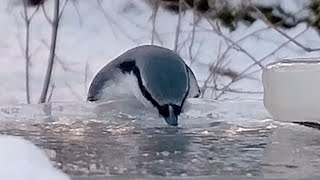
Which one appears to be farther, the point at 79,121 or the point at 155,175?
the point at 79,121

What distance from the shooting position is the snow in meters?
0.34

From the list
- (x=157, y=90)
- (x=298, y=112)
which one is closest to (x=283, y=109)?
(x=298, y=112)

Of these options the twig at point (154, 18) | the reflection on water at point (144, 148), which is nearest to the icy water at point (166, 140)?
the reflection on water at point (144, 148)

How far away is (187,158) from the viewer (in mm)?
490

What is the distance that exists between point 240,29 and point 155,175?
4.65ft

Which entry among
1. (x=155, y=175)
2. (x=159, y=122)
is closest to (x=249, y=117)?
(x=159, y=122)

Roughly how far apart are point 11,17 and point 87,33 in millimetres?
167

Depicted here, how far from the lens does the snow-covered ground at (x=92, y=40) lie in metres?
1.79

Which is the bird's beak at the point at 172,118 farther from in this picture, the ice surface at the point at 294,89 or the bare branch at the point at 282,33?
the bare branch at the point at 282,33

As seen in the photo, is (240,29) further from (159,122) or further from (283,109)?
(283,109)

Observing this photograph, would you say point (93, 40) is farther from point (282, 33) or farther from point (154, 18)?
point (282, 33)

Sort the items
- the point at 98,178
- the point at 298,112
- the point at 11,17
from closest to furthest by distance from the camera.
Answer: the point at 98,178, the point at 298,112, the point at 11,17

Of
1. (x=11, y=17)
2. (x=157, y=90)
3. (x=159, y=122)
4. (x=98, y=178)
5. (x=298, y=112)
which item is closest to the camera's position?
(x=98, y=178)

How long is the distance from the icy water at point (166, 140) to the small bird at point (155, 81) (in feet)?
0.05
